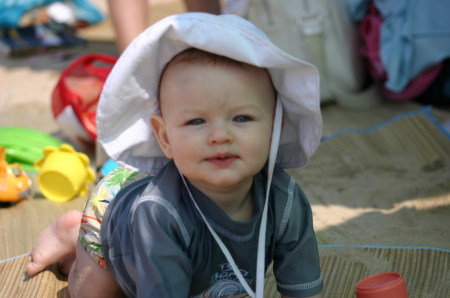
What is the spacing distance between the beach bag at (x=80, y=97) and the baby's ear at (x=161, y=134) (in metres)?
1.30

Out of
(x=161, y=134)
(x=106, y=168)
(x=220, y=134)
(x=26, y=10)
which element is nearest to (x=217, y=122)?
(x=220, y=134)

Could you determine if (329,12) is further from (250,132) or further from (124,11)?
(250,132)

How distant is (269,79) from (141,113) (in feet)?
1.01

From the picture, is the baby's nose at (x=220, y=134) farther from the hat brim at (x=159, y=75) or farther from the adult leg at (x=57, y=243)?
the adult leg at (x=57, y=243)

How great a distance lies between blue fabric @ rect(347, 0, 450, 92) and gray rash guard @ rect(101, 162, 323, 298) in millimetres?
1702

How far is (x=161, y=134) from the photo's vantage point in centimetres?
131

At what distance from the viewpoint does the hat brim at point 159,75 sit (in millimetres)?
1175

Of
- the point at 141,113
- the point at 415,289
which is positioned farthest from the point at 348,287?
the point at 141,113

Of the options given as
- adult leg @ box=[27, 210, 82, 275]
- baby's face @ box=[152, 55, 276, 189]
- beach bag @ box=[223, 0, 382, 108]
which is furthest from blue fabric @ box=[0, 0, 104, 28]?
baby's face @ box=[152, 55, 276, 189]

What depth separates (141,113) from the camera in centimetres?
136

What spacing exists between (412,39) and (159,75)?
74.7 inches

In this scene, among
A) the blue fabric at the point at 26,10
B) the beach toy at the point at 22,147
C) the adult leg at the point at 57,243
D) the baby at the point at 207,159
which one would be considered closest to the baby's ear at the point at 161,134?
the baby at the point at 207,159

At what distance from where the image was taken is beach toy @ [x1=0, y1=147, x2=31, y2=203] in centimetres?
205

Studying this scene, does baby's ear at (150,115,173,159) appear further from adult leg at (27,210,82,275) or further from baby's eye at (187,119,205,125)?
adult leg at (27,210,82,275)
